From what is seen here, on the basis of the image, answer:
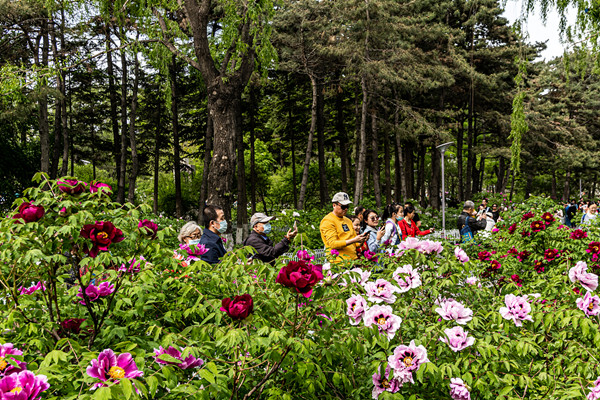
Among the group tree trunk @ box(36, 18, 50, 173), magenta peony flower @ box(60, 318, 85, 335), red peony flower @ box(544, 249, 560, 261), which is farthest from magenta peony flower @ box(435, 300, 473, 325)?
tree trunk @ box(36, 18, 50, 173)

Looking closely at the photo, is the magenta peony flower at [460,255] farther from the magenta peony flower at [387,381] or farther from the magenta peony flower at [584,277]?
the magenta peony flower at [387,381]

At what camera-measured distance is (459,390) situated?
2.43 m

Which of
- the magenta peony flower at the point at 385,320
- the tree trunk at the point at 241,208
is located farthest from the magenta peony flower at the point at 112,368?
the tree trunk at the point at 241,208

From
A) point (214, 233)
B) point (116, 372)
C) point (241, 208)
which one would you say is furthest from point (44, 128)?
point (116, 372)

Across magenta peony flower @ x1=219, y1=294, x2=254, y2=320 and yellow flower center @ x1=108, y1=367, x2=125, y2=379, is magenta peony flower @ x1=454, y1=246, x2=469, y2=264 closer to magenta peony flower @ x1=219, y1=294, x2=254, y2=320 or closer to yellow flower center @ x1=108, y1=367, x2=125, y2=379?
magenta peony flower @ x1=219, y1=294, x2=254, y2=320

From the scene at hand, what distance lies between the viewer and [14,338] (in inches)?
96.3

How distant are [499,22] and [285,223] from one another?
21359 millimetres

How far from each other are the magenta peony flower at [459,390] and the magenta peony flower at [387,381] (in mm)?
236

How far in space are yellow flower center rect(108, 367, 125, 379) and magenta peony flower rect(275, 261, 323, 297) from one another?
0.76 meters

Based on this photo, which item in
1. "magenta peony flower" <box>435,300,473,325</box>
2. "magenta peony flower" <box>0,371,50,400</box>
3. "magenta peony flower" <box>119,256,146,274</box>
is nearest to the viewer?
"magenta peony flower" <box>0,371,50,400</box>

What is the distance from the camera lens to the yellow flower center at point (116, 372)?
6.02 ft

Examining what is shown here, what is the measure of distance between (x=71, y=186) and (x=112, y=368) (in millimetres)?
1135

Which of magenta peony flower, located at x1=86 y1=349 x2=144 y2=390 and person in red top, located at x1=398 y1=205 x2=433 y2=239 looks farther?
person in red top, located at x1=398 y1=205 x2=433 y2=239

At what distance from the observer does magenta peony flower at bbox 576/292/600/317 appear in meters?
3.10
